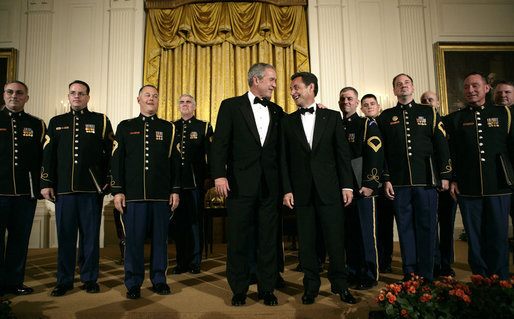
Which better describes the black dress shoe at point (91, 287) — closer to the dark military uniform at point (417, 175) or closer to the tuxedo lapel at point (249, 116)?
the tuxedo lapel at point (249, 116)

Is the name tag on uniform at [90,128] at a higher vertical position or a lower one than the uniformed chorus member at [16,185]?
higher

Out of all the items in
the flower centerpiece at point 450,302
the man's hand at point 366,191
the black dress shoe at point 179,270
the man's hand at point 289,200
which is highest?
the man's hand at point 366,191

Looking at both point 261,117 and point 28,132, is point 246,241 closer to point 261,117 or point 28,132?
point 261,117

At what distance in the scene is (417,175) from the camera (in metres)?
2.92

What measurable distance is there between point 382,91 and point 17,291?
5.90 m

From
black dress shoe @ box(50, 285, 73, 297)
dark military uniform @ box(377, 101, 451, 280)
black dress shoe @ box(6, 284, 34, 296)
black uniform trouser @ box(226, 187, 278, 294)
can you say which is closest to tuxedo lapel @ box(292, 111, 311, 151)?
black uniform trouser @ box(226, 187, 278, 294)

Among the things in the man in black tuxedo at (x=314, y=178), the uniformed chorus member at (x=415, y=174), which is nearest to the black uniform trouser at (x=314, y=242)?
the man in black tuxedo at (x=314, y=178)

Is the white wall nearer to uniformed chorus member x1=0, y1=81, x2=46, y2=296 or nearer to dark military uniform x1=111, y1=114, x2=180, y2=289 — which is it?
uniformed chorus member x1=0, y1=81, x2=46, y2=296

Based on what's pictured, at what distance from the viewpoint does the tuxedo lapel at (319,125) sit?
2619 mm

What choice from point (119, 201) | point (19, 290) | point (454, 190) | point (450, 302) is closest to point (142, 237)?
point (119, 201)

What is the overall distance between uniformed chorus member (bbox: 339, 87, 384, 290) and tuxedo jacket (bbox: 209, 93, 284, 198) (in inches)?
31.0

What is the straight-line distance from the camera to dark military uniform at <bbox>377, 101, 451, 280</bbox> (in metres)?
2.90

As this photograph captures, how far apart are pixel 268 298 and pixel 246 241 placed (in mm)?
419

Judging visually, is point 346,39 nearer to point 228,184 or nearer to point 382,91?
point 382,91
